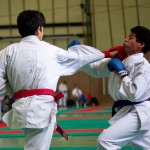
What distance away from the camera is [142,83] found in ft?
12.0

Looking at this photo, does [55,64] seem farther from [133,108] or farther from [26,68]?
[133,108]

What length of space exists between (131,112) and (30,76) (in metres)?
1.23

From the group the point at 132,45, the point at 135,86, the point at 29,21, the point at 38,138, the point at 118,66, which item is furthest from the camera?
the point at 132,45

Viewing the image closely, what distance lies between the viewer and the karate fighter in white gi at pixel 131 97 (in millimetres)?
3637

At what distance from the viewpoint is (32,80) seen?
3410 mm

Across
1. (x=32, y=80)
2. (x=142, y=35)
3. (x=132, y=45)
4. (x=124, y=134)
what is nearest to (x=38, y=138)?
(x=32, y=80)

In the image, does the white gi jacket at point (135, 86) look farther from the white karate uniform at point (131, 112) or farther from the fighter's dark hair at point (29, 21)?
the fighter's dark hair at point (29, 21)

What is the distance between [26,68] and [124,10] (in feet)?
45.5

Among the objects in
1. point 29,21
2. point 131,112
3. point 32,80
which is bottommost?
point 131,112

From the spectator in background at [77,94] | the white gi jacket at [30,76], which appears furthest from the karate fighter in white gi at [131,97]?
the spectator in background at [77,94]

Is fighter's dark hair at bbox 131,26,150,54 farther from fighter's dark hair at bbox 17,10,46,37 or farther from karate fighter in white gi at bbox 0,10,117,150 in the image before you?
fighter's dark hair at bbox 17,10,46,37

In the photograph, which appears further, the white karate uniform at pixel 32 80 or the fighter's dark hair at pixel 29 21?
the fighter's dark hair at pixel 29 21

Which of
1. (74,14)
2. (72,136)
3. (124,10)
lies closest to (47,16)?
(74,14)

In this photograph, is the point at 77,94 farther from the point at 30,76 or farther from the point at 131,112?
the point at 30,76
